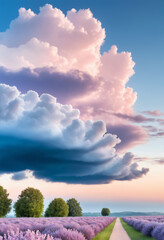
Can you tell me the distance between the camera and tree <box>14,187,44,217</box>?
297 ft

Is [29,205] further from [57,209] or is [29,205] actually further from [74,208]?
[74,208]

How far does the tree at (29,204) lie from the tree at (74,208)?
25470 mm

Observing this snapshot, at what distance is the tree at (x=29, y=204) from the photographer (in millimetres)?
90375

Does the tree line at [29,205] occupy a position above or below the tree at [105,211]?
above

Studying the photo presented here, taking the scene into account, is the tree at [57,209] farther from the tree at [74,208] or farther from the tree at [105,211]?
the tree at [105,211]

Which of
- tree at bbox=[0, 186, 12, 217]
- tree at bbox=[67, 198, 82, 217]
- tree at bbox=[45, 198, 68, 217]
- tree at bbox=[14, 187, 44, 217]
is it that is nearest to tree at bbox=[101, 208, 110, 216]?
tree at bbox=[67, 198, 82, 217]

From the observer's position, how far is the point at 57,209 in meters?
97.8

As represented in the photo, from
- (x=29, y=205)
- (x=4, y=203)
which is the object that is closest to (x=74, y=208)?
(x=29, y=205)

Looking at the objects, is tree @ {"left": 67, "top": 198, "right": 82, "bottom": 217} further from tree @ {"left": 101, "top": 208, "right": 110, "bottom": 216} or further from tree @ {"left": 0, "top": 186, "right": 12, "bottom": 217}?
tree @ {"left": 101, "top": 208, "right": 110, "bottom": 216}

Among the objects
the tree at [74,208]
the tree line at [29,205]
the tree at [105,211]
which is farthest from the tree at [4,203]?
the tree at [105,211]

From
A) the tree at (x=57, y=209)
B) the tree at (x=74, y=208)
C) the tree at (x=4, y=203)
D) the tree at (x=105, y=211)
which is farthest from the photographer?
the tree at (x=105, y=211)

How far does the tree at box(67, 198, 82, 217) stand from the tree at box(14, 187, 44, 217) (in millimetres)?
25470

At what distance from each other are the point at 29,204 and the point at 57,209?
12122 millimetres

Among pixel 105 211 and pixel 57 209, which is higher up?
pixel 57 209
